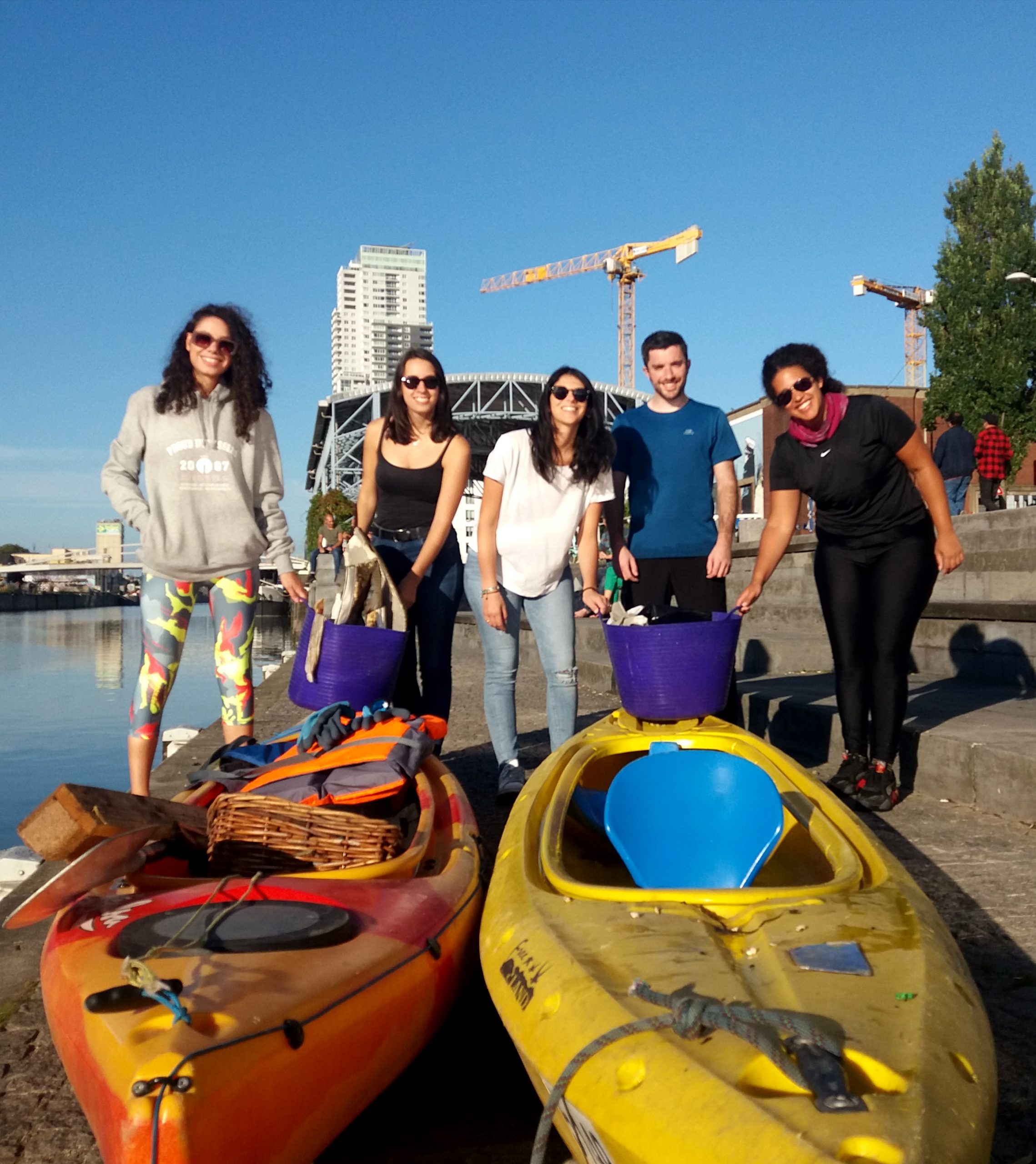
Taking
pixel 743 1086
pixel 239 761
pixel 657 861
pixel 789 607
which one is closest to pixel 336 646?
pixel 239 761

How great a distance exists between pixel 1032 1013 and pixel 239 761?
2.55 meters

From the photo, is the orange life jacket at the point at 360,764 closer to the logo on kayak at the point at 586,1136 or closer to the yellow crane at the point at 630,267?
the logo on kayak at the point at 586,1136

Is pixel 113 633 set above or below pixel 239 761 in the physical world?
below

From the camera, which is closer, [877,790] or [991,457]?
[877,790]

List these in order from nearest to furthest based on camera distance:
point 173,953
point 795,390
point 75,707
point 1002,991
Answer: point 173,953 → point 1002,991 → point 795,390 → point 75,707

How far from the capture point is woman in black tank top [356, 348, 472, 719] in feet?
14.6

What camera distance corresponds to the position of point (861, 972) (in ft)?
5.54

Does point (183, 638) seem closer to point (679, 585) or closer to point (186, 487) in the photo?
point (186, 487)

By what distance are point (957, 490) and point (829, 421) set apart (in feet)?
30.8

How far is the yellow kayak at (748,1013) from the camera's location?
127cm

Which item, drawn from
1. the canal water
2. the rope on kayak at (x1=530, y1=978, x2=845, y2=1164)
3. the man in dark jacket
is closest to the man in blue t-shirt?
the rope on kayak at (x1=530, y1=978, x2=845, y2=1164)

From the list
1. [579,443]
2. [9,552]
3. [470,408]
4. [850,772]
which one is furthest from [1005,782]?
[9,552]

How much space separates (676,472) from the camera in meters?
4.60

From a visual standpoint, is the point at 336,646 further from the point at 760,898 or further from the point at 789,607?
the point at 789,607
